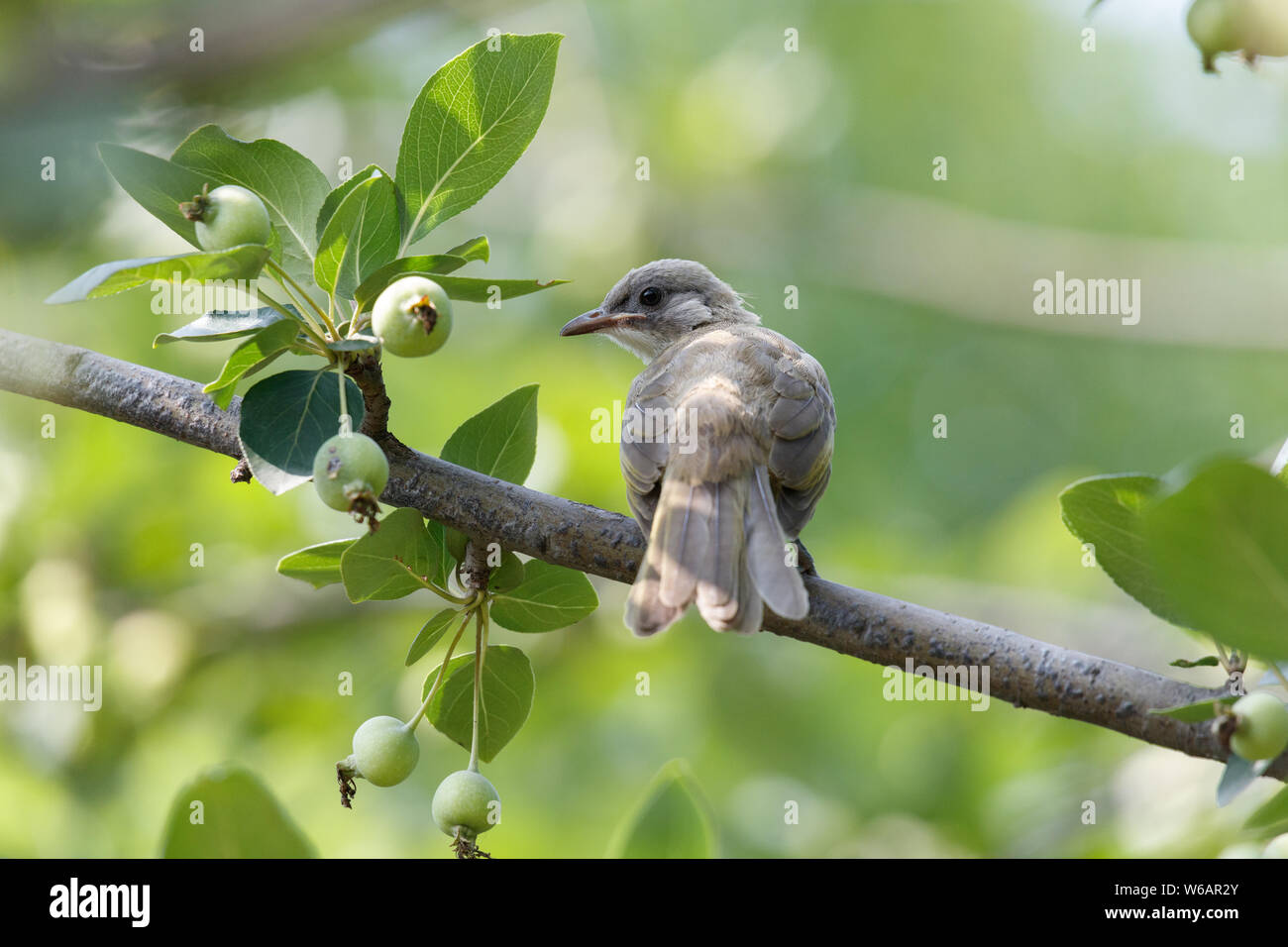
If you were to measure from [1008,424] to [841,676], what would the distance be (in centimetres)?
843

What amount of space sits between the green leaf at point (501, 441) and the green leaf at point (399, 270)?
0.52 metres

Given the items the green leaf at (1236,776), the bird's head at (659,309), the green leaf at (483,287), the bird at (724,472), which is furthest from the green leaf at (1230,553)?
the bird's head at (659,309)

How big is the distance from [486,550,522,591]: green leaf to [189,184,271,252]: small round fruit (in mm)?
974

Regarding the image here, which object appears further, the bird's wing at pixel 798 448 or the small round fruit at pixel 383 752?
the bird's wing at pixel 798 448

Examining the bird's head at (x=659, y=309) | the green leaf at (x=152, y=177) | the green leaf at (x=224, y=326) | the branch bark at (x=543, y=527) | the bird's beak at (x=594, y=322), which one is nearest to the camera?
the green leaf at (x=224, y=326)

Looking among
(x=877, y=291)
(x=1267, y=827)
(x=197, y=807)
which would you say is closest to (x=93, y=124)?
(x=197, y=807)

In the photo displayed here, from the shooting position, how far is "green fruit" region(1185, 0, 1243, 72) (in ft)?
6.56

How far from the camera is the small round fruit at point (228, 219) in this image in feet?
7.42

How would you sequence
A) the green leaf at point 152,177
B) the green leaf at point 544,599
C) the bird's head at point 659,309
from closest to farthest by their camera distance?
the green leaf at point 152,177, the green leaf at point 544,599, the bird's head at point 659,309

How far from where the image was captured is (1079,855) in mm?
4047

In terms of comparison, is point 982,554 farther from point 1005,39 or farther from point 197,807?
point 1005,39

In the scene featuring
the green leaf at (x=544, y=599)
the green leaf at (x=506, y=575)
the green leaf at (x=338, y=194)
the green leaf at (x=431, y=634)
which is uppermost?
the green leaf at (x=338, y=194)

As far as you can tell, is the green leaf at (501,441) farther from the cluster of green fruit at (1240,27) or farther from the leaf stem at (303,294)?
the cluster of green fruit at (1240,27)

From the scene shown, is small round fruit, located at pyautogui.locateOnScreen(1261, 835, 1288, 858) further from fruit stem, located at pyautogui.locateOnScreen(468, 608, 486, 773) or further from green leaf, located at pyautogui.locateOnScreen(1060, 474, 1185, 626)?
fruit stem, located at pyautogui.locateOnScreen(468, 608, 486, 773)
